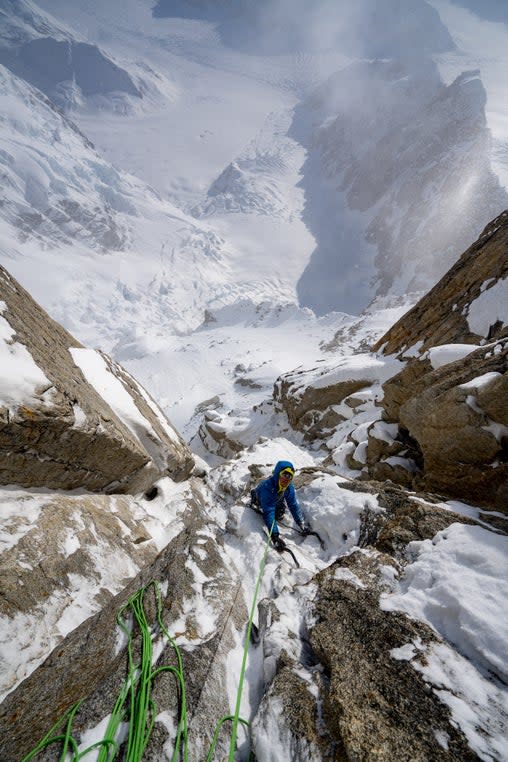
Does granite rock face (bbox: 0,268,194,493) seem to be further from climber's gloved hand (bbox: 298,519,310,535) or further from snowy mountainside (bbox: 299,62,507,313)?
snowy mountainside (bbox: 299,62,507,313)

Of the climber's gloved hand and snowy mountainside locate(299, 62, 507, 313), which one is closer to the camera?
the climber's gloved hand

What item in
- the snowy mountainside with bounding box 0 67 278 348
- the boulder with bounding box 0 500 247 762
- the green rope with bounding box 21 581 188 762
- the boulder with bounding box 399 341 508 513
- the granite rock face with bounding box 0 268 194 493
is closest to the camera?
the green rope with bounding box 21 581 188 762

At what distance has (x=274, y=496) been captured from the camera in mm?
6121

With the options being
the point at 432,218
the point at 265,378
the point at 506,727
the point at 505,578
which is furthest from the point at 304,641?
the point at 432,218

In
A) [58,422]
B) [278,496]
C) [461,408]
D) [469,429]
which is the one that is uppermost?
[58,422]

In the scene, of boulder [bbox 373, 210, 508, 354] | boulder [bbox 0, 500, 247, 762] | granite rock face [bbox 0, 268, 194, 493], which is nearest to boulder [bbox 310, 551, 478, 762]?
boulder [bbox 0, 500, 247, 762]

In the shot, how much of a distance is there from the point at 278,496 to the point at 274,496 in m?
0.10

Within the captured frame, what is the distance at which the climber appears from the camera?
5.95 m

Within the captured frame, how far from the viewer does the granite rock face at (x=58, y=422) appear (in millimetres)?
4973

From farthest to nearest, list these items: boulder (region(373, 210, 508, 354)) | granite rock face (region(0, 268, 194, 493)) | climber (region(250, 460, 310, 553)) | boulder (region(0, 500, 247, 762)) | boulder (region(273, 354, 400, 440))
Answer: boulder (region(273, 354, 400, 440)) < boulder (region(373, 210, 508, 354)) < climber (region(250, 460, 310, 553)) < granite rock face (region(0, 268, 194, 493)) < boulder (region(0, 500, 247, 762))

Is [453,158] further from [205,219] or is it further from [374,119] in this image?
[205,219]

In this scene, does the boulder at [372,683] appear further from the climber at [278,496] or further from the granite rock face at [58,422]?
the granite rock face at [58,422]

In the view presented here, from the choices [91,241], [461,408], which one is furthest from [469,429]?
[91,241]

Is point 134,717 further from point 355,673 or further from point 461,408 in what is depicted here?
point 461,408
